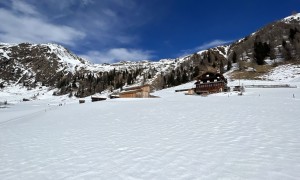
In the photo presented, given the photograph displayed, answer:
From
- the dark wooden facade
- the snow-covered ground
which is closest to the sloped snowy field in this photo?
the snow-covered ground

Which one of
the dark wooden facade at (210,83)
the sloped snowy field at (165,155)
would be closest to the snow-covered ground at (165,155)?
the sloped snowy field at (165,155)

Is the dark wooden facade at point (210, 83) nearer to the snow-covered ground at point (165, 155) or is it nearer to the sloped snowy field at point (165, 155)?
the snow-covered ground at point (165, 155)

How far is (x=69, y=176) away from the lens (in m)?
8.30

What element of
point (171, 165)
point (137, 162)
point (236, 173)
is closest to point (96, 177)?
point (137, 162)

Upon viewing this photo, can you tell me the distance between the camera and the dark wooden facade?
72625 millimetres

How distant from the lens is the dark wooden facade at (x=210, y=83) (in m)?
72.6

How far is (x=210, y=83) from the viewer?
7531 centimetres

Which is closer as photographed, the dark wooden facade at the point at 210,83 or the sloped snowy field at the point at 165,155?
the sloped snowy field at the point at 165,155

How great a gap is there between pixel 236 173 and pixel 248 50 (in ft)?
556

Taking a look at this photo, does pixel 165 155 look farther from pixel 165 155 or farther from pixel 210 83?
pixel 210 83

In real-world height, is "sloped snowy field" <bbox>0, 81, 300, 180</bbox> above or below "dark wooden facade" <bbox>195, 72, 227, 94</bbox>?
below

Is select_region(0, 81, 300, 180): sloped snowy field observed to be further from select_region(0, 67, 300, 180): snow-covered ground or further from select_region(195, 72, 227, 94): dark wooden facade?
select_region(195, 72, 227, 94): dark wooden facade

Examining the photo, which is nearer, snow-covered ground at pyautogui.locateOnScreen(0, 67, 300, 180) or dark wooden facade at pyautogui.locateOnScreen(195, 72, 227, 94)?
snow-covered ground at pyautogui.locateOnScreen(0, 67, 300, 180)

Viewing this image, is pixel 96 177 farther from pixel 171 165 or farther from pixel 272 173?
pixel 272 173
